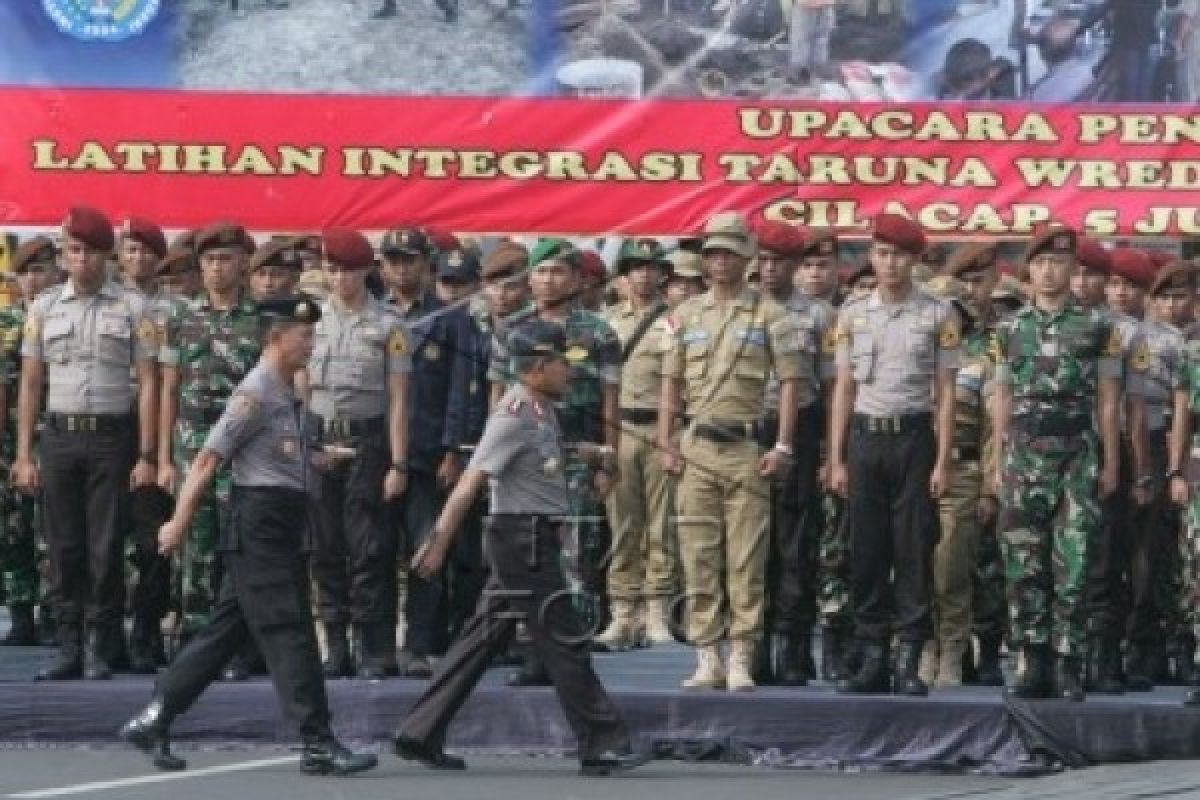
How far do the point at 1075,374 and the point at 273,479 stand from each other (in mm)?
3139

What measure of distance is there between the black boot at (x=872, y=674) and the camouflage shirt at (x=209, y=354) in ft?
9.02

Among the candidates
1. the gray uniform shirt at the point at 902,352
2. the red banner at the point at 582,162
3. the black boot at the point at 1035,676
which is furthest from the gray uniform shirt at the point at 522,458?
the red banner at the point at 582,162

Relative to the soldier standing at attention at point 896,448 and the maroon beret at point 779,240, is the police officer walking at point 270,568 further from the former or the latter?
the maroon beret at point 779,240

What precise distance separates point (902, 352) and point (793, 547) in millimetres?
1143

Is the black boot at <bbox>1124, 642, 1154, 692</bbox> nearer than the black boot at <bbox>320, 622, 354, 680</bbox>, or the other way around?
the black boot at <bbox>320, 622, 354, 680</bbox>

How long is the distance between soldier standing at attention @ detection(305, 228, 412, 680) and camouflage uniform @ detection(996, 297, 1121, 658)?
8.50 ft

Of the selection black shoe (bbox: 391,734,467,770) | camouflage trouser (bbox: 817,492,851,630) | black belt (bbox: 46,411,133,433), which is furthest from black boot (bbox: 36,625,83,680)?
camouflage trouser (bbox: 817,492,851,630)

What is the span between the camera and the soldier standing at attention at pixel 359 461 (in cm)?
1597

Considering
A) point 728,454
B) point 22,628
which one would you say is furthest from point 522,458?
point 22,628

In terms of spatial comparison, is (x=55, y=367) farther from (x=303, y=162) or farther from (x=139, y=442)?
(x=303, y=162)

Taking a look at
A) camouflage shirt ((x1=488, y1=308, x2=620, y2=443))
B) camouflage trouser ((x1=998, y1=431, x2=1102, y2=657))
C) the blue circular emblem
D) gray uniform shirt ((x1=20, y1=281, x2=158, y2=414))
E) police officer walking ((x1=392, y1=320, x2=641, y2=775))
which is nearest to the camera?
police officer walking ((x1=392, y1=320, x2=641, y2=775))

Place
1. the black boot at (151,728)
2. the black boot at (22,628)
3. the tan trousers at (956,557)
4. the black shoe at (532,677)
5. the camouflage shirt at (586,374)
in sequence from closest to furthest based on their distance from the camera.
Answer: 1. the black boot at (151,728)
2. the black shoe at (532,677)
3. the tan trousers at (956,557)
4. the camouflage shirt at (586,374)
5. the black boot at (22,628)

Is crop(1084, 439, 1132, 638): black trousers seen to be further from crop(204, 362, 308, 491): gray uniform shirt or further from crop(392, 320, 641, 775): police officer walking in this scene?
crop(204, 362, 308, 491): gray uniform shirt

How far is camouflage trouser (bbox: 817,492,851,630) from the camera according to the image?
52.7 feet
